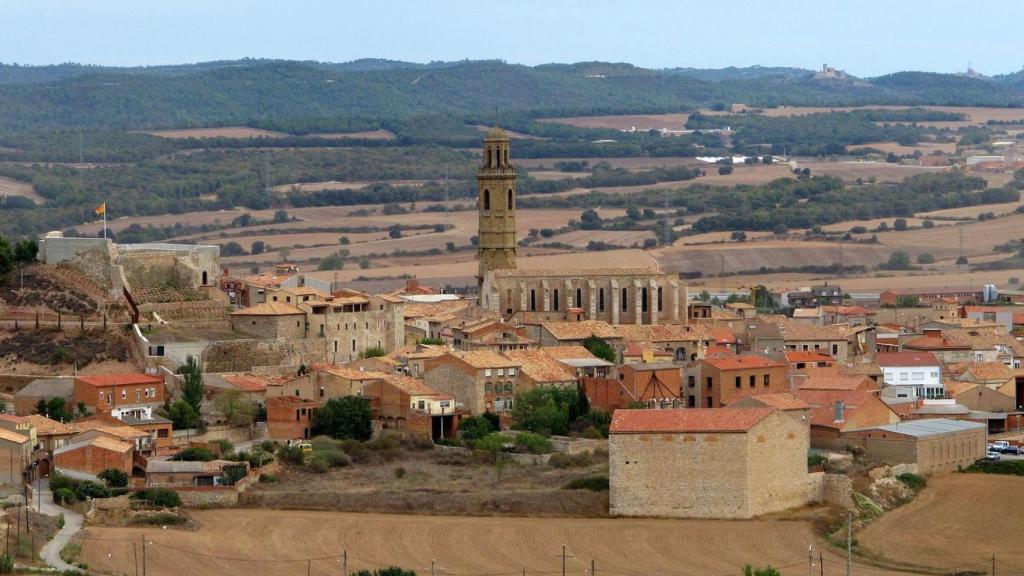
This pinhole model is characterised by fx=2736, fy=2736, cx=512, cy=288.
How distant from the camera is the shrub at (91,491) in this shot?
53.5 meters

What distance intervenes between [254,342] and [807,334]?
1526cm

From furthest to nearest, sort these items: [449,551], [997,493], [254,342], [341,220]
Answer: [341,220], [254,342], [997,493], [449,551]

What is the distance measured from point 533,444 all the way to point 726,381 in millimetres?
6021

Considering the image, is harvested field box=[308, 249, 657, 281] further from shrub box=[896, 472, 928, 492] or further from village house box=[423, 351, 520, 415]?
shrub box=[896, 472, 928, 492]

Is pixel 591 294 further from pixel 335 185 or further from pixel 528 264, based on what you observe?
pixel 335 185

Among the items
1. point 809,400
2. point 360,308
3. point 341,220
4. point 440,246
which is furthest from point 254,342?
point 341,220

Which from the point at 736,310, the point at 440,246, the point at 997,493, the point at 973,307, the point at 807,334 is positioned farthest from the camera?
the point at 440,246

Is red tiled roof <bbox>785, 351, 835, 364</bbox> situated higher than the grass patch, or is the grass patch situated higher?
red tiled roof <bbox>785, 351, 835, 364</bbox>

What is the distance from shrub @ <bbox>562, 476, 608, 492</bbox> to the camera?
5453 centimetres

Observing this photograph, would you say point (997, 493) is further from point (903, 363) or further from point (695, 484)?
point (903, 363)

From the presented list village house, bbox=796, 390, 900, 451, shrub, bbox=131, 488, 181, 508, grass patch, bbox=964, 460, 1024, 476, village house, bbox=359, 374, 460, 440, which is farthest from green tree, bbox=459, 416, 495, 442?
grass patch, bbox=964, 460, 1024, 476

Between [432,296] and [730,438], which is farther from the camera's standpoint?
[432,296]

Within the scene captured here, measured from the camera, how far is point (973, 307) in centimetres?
9044

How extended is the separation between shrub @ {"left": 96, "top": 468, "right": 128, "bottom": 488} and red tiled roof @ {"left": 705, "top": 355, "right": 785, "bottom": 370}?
15086mm
